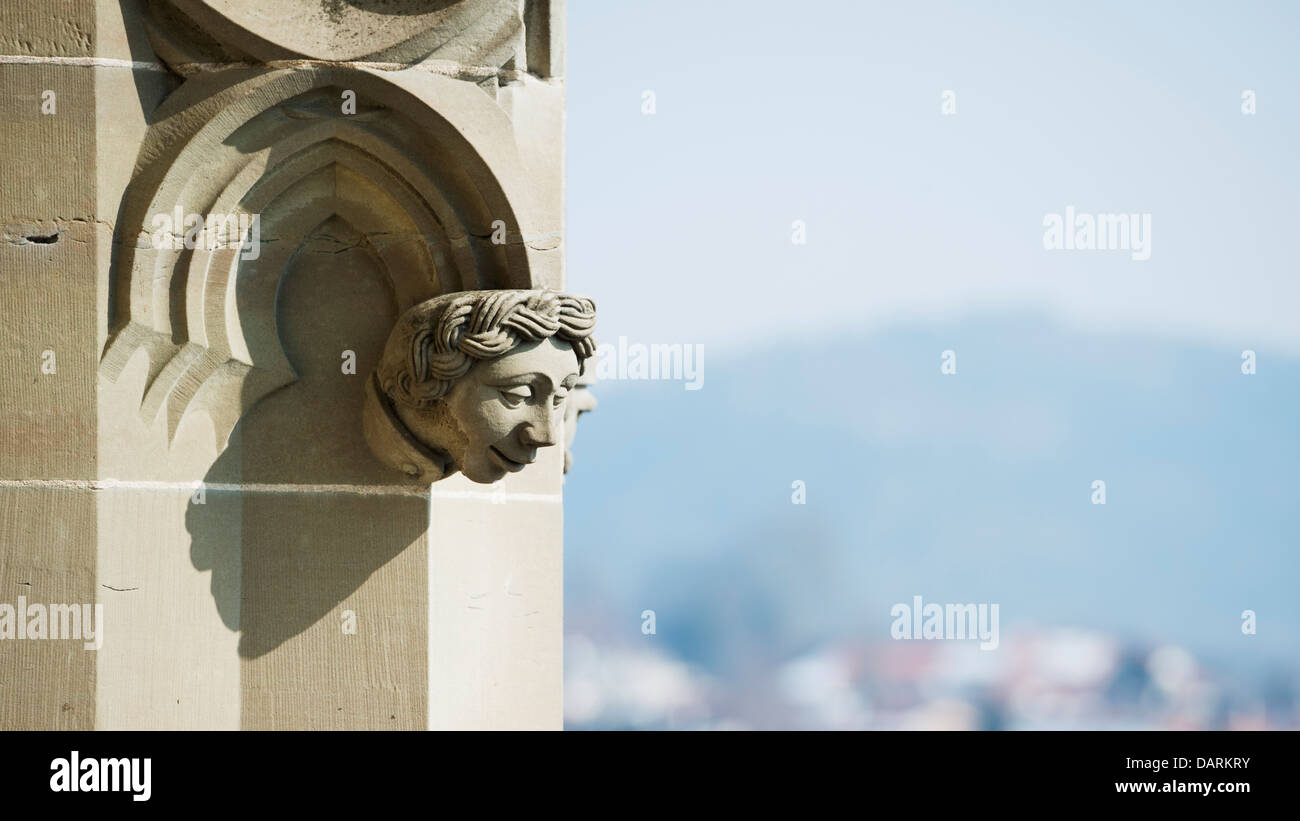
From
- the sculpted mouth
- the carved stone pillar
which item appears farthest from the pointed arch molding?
the sculpted mouth

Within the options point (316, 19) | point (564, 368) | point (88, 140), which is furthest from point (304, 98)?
point (564, 368)

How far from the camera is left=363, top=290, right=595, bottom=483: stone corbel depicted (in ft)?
17.2

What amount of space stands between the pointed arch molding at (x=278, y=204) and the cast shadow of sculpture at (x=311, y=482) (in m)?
0.06

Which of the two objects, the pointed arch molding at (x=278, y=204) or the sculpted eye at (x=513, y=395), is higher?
the pointed arch molding at (x=278, y=204)

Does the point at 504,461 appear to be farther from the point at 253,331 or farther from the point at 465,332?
the point at 253,331

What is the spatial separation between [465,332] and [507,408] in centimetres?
23

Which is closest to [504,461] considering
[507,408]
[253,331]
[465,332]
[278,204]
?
[507,408]

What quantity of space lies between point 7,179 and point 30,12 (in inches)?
17.8

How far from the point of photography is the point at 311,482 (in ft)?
18.0

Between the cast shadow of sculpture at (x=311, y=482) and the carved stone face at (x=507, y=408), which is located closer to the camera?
the carved stone face at (x=507, y=408)

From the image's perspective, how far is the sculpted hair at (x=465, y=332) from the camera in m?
5.23

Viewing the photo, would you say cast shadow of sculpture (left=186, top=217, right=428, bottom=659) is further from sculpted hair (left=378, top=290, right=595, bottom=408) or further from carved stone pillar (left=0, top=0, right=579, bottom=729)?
sculpted hair (left=378, top=290, right=595, bottom=408)

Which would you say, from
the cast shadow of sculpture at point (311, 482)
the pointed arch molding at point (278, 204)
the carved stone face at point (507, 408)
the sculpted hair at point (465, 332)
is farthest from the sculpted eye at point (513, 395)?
the cast shadow of sculpture at point (311, 482)

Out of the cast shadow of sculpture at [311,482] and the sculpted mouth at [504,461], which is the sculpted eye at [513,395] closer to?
the sculpted mouth at [504,461]
